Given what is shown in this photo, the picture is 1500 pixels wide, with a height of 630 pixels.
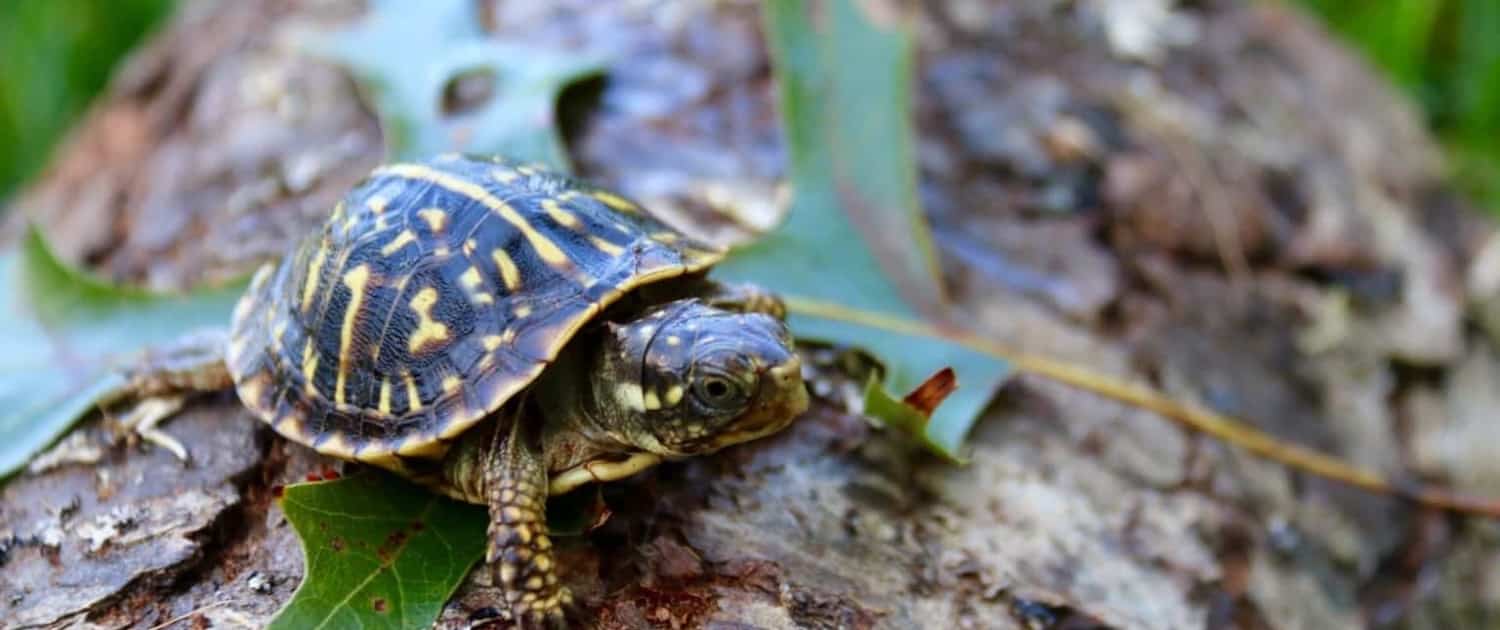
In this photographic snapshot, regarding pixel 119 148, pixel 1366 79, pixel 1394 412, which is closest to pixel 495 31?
pixel 119 148

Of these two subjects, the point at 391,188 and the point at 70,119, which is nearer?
the point at 391,188

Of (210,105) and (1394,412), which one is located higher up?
(210,105)

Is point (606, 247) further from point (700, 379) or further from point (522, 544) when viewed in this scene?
point (522, 544)

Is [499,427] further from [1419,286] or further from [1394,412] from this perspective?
[1419,286]

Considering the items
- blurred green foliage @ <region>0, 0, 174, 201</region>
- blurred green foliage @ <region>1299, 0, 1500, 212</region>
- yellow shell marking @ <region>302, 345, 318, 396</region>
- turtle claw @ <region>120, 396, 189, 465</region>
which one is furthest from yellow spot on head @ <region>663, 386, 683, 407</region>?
blurred green foliage @ <region>0, 0, 174, 201</region>

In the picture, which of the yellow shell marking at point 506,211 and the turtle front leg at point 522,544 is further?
the yellow shell marking at point 506,211

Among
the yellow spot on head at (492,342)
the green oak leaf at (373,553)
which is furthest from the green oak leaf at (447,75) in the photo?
the green oak leaf at (373,553)

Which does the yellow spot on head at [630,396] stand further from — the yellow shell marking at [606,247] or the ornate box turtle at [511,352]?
the yellow shell marking at [606,247]
